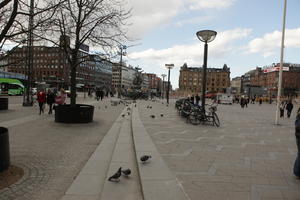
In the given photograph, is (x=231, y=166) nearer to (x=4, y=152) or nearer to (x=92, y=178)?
(x=92, y=178)

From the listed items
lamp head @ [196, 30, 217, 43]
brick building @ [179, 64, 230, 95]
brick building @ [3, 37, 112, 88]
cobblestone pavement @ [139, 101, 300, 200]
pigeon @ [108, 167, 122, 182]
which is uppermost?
brick building @ [179, 64, 230, 95]

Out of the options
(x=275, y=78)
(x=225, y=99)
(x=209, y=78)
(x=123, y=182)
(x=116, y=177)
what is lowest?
(x=123, y=182)

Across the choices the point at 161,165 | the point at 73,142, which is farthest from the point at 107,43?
the point at 161,165

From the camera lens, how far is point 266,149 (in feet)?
23.1

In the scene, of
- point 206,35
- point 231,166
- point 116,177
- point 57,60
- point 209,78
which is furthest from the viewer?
point 209,78

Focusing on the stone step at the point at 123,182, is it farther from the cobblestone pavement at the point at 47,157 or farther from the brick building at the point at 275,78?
the brick building at the point at 275,78

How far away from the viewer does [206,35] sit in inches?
472

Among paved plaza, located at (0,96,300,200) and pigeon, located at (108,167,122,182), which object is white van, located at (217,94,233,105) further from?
pigeon, located at (108,167,122,182)

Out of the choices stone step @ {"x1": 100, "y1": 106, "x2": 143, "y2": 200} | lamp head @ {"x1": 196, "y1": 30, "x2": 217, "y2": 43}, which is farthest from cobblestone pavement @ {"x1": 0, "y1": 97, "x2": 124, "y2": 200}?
lamp head @ {"x1": 196, "y1": 30, "x2": 217, "y2": 43}

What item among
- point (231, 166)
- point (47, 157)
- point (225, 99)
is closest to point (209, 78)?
point (225, 99)

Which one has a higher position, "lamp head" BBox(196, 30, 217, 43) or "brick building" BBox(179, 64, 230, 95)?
"brick building" BBox(179, 64, 230, 95)

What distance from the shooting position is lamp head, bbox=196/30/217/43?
469 inches

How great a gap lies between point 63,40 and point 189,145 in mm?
7861

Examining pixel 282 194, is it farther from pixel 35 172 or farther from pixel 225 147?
pixel 35 172
